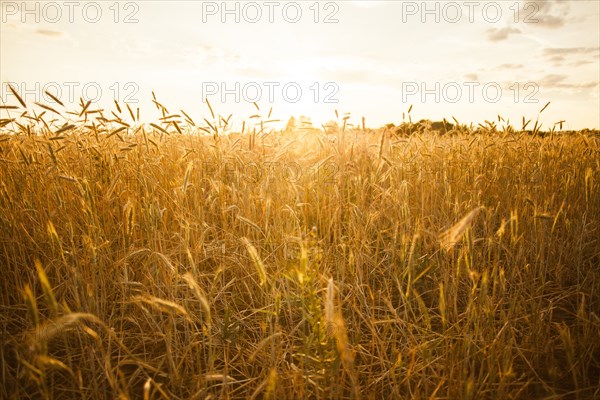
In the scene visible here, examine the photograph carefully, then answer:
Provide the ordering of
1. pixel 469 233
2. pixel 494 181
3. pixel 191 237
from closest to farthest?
pixel 469 233, pixel 191 237, pixel 494 181

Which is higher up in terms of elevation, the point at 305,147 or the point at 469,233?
the point at 305,147

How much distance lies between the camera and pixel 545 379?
1.30 meters

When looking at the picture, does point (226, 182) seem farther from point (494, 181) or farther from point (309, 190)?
point (494, 181)

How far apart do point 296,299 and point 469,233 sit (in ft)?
2.82

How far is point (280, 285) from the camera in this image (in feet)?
5.10

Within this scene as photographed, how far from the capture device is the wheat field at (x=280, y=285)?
1.16m

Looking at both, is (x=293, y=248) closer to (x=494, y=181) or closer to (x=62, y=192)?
(x=62, y=192)

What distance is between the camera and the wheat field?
116cm

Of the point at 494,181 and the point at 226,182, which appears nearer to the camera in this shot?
the point at 226,182

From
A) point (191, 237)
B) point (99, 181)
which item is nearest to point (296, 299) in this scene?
point (191, 237)

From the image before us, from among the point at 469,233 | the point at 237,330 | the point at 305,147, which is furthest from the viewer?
the point at 305,147

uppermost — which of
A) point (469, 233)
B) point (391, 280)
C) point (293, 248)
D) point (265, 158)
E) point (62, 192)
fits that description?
point (265, 158)

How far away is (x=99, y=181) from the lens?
6.75 feet

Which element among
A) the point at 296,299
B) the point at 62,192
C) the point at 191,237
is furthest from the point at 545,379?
the point at 62,192
